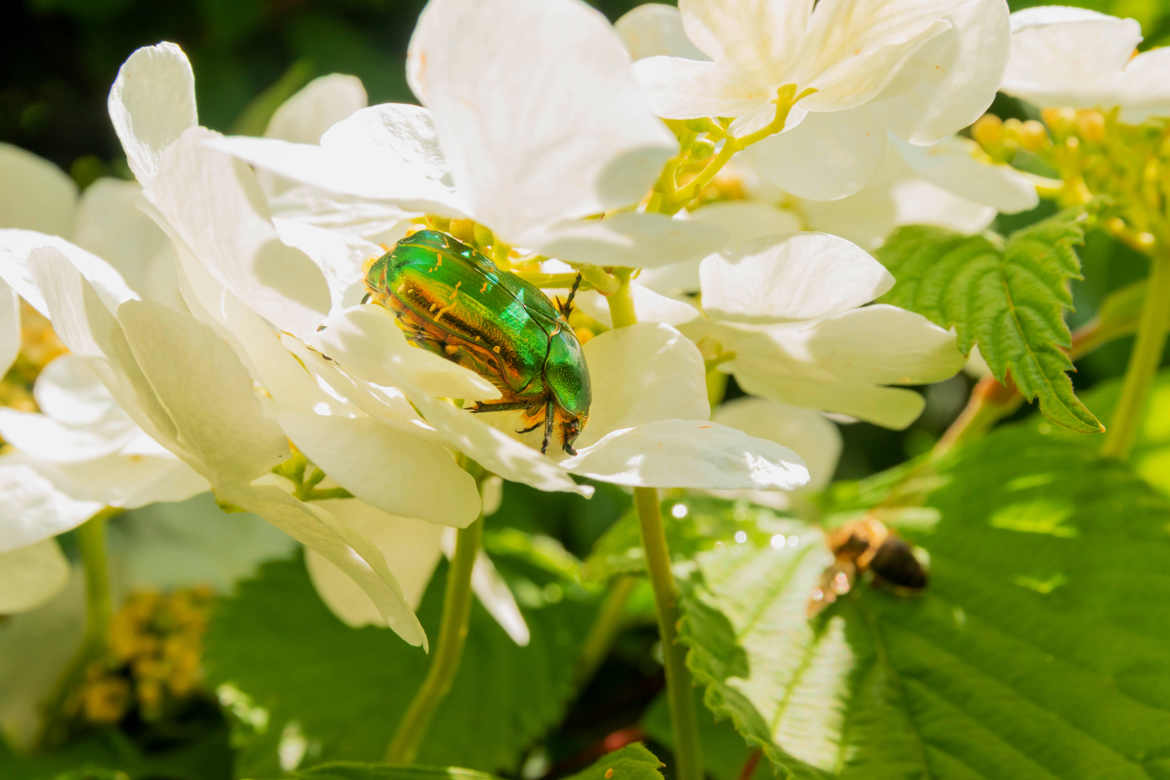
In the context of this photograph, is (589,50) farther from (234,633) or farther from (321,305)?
(234,633)

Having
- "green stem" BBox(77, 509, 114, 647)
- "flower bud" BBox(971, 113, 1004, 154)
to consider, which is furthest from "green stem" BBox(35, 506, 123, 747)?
"flower bud" BBox(971, 113, 1004, 154)

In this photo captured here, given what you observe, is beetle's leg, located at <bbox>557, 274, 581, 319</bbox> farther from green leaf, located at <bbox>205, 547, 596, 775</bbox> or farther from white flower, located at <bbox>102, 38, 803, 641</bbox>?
green leaf, located at <bbox>205, 547, 596, 775</bbox>

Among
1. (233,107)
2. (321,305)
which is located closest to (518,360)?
(321,305)

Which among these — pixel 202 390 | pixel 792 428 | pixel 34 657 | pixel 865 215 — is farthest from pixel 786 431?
pixel 34 657

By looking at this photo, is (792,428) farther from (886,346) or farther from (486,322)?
(486,322)

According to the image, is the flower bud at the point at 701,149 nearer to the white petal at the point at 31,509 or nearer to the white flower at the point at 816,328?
the white flower at the point at 816,328

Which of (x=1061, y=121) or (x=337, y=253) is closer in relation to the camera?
(x=337, y=253)
